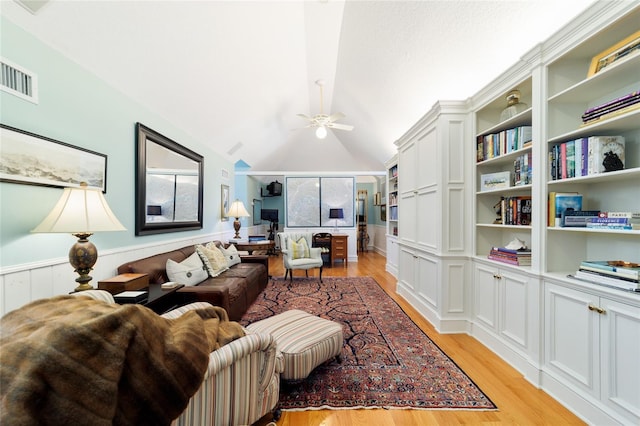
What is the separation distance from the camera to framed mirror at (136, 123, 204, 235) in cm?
268

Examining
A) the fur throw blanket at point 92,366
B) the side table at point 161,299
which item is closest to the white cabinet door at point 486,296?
the fur throw blanket at point 92,366

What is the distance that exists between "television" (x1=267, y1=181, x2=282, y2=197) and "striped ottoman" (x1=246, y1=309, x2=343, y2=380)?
22.8 ft

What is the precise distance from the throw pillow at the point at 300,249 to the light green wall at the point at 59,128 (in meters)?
2.29

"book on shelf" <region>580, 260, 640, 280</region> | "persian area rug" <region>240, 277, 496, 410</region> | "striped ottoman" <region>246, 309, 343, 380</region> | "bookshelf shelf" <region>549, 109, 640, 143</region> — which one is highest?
"bookshelf shelf" <region>549, 109, 640, 143</region>

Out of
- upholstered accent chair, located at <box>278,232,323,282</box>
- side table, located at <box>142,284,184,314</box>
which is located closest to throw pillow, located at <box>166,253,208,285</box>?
side table, located at <box>142,284,184,314</box>

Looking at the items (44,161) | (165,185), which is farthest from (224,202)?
(44,161)

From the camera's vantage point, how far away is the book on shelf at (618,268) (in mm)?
1389

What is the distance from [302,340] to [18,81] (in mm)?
2449

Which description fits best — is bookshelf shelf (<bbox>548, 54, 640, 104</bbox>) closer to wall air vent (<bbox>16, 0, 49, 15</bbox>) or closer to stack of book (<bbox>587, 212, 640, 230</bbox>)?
stack of book (<bbox>587, 212, 640, 230</bbox>)

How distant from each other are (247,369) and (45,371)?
32.7 inches

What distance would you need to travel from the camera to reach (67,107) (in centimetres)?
190

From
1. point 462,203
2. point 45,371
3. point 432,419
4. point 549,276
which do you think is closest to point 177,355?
point 45,371

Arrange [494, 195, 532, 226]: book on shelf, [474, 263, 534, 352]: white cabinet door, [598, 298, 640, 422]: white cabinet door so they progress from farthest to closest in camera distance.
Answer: [494, 195, 532, 226]: book on shelf → [474, 263, 534, 352]: white cabinet door → [598, 298, 640, 422]: white cabinet door

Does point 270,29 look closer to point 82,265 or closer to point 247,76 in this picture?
point 247,76
